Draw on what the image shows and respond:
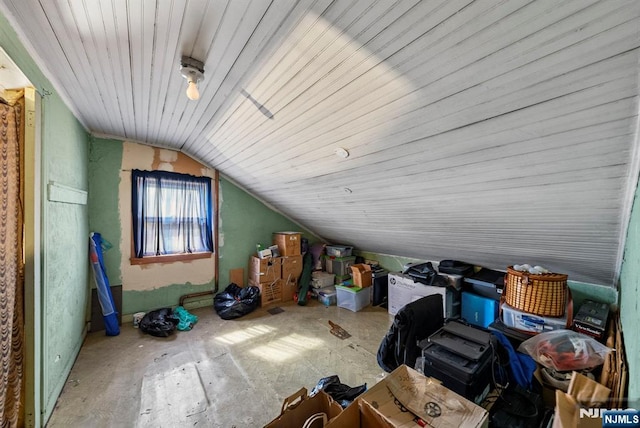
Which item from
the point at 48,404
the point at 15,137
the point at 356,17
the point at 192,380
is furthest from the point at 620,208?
the point at 48,404

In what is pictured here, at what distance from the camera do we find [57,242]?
6.09 feet

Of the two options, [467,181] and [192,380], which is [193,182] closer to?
[192,380]

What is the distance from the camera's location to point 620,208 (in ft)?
4.64

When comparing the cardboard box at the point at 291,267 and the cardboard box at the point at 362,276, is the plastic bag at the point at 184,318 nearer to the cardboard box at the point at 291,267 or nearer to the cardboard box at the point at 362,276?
the cardboard box at the point at 291,267

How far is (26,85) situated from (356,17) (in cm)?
192

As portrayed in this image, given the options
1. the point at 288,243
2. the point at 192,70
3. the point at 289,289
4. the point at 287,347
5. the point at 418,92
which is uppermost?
the point at 192,70

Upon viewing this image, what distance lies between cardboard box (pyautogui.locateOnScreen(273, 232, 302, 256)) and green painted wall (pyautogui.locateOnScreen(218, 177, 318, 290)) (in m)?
0.25

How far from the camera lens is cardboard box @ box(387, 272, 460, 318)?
2961mm

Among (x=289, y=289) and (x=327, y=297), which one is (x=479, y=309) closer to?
(x=327, y=297)

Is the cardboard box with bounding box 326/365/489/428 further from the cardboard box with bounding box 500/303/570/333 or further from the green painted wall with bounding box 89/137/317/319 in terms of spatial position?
the green painted wall with bounding box 89/137/317/319

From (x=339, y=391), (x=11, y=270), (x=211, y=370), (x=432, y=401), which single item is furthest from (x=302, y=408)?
(x=11, y=270)

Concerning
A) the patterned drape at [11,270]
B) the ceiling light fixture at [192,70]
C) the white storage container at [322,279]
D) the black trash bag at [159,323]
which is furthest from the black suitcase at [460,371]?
the black trash bag at [159,323]

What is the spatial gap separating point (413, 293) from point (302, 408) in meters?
2.33

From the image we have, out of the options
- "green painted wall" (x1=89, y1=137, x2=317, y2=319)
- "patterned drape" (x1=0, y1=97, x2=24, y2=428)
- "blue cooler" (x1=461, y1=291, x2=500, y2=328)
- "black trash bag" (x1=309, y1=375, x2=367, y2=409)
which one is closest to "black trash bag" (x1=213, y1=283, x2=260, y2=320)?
"green painted wall" (x1=89, y1=137, x2=317, y2=319)
